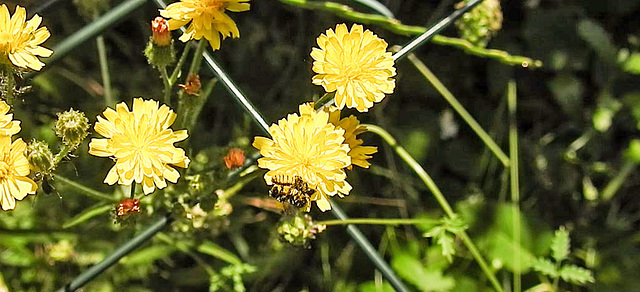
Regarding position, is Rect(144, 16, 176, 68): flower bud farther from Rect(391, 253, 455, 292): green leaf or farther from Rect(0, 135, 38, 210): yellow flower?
Rect(391, 253, 455, 292): green leaf

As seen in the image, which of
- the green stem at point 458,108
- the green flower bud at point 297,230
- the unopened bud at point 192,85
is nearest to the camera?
the unopened bud at point 192,85

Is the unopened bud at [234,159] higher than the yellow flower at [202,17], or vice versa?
the yellow flower at [202,17]

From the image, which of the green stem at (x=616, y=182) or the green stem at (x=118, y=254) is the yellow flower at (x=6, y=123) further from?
the green stem at (x=616, y=182)

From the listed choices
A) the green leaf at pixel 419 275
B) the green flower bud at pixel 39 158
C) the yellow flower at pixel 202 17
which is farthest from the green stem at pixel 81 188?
the green leaf at pixel 419 275

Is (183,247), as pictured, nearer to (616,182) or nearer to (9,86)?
(9,86)

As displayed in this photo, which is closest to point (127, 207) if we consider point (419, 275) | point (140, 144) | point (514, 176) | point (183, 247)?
point (140, 144)

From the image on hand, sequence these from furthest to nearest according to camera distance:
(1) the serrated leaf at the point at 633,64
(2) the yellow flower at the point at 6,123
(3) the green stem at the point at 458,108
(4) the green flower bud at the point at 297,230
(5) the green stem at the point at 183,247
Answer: (1) the serrated leaf at the point at 633,64
(3) the green stem at the point at 458,108
(5) the green stem at the point at 183,247
(4) the green flower bud at the point at 297,230
(2) the yellow flower at the point at 6,123
